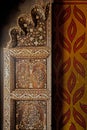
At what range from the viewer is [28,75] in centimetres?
142

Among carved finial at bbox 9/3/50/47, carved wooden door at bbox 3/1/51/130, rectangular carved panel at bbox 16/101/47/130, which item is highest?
carved finial at bbox 9/3/50/47

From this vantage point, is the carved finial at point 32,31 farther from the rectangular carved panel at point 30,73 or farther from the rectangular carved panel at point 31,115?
the rectangular carved panel at point 31,115

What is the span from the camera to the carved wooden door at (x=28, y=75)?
1392mm

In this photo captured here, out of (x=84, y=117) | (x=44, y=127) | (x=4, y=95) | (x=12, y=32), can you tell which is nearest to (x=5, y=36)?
(x=12, y=32)

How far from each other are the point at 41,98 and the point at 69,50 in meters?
0.34

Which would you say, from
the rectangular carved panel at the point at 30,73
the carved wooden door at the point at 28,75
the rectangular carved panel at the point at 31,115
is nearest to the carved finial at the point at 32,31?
the carved wooden door at the point at 28,75

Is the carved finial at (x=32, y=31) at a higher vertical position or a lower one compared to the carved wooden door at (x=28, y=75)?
higher

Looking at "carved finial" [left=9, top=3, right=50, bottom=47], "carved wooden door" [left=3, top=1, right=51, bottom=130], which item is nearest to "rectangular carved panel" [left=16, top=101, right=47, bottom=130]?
"carved wooden door" [left=3, top=1, right=51, bottom=130]

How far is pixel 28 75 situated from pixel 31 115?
23 cm

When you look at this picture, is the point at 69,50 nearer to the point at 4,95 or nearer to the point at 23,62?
the point at 23,62

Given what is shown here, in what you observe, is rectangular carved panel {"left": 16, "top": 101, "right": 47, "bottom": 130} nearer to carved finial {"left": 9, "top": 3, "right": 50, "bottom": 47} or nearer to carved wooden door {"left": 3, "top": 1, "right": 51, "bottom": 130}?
carved wooden door {"left": 3, "top": 1, "right": 51, "bottom": 130}

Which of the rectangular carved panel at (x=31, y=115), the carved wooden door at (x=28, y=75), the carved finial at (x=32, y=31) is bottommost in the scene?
the rectangular carved panel at (x=31, y=115)

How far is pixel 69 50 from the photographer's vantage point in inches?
59.3

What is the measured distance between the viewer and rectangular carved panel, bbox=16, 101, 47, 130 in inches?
55.5
